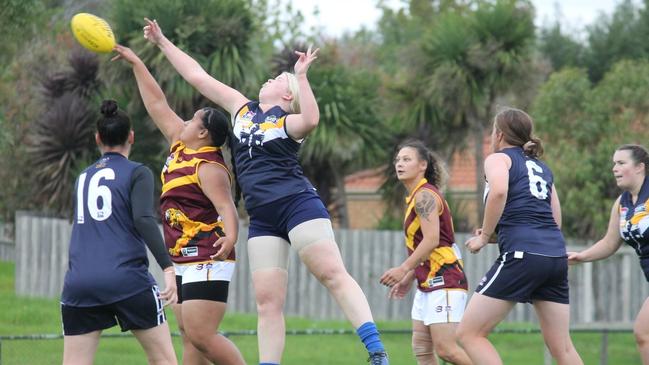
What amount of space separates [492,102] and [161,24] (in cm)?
745

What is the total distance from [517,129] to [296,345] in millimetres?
9043

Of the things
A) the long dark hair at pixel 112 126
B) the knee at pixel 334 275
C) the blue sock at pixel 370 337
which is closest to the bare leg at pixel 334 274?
the knee at pixel 334 275

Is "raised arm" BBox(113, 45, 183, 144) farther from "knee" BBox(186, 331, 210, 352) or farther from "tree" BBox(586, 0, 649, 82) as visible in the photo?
"tree" BBox(586, 0, 649, 82)

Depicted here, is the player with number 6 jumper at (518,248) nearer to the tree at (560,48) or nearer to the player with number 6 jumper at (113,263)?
the player with number 6 jumper at (113,263)

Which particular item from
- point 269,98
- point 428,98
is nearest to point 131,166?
point 269,98

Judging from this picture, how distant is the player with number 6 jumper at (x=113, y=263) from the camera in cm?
711

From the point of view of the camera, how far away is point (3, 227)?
34812mm

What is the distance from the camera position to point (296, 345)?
1670 cm

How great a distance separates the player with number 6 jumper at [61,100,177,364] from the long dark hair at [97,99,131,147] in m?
0.15

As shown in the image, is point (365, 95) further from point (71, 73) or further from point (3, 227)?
point (3, 227)

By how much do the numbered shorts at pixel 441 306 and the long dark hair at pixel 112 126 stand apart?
9.58 ft

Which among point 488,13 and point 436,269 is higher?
point 488,13

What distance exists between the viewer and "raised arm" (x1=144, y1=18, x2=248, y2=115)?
8062 mm

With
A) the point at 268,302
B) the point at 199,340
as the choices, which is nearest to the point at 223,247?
the point at 268,302
